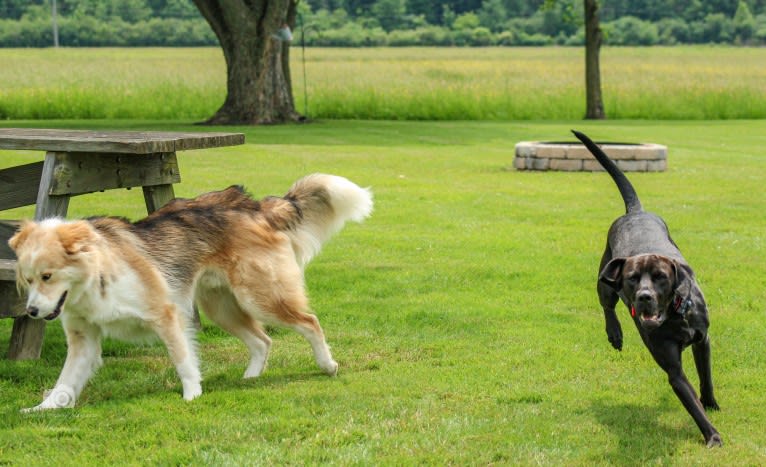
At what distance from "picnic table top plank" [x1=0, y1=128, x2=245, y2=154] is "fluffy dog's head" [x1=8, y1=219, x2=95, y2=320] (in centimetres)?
88

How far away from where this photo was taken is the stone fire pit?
689 inches

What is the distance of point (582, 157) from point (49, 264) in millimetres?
13270

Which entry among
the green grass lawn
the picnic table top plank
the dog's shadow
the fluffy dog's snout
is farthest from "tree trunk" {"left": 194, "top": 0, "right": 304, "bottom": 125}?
the dog's shadow

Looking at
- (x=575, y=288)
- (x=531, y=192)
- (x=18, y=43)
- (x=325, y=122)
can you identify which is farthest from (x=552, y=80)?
(x=18, y=43)

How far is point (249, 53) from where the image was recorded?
2708 cm

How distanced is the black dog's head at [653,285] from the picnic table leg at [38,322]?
3437 mm

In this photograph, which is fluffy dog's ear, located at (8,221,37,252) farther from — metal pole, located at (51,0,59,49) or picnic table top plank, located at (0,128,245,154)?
metal pole, located at (51,0,59,49)

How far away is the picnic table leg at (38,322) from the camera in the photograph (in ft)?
21.7

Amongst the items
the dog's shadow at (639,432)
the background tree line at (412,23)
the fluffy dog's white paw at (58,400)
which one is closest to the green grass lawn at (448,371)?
the dog's shadow at (639,432)

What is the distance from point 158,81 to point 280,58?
468 inches

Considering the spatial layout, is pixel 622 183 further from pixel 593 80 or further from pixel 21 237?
pixel 593 80

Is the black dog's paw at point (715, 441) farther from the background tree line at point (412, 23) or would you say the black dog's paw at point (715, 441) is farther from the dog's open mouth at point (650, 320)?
the background tree line at point (412, 23)

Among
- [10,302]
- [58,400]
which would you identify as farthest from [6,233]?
[58,400]

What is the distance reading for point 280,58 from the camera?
27.8 m
